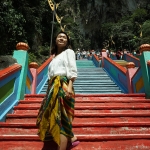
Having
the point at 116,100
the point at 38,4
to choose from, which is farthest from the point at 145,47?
the point at 38,4

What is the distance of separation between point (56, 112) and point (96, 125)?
1015mm

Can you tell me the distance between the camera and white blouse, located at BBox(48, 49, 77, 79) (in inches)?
87.4

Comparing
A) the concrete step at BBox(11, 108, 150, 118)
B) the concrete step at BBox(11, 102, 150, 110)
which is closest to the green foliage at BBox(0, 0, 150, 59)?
the concrete step at BBox(11, 102, 150, 110)

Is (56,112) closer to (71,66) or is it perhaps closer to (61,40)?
(71,66)

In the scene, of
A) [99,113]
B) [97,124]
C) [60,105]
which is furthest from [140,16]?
[60,105]

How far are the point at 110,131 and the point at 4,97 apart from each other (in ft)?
5.47

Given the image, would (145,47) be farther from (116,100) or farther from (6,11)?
(6,11)

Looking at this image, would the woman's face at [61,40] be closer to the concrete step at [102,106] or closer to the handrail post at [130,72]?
the concrete step at [102,106]

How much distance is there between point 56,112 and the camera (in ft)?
6.87

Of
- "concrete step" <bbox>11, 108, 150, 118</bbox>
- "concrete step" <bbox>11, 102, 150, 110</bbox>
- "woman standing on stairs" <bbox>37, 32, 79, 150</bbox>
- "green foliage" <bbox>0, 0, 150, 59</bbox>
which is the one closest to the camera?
"woman standing on stairs" <bbox>37, 32, 79, 150</bbox>

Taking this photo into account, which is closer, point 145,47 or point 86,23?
point 145,47

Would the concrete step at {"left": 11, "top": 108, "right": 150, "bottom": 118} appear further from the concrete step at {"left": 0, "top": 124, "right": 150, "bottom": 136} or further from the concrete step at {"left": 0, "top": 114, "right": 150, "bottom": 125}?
the concrete step at {"left": 0, "top": 124, "right": 150, "bottom": 136}

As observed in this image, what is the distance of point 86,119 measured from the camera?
3.24 m

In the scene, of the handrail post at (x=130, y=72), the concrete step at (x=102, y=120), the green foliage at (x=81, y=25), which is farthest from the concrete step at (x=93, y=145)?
the green foliage at (x=81, y=25)
